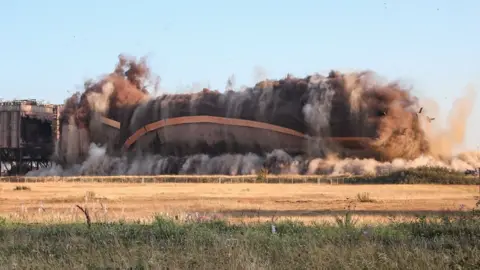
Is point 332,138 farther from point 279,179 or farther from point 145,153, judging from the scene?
point 145,153

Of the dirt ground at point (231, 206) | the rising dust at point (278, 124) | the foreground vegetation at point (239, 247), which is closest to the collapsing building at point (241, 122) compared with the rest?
the rising dust at point (278, 124)

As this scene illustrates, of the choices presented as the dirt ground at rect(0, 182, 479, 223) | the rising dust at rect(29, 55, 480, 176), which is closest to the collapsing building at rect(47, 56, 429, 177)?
the rising dust at rect(29, 55, 480, 176)

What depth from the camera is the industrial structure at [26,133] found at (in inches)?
5886

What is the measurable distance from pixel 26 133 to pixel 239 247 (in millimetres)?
149034

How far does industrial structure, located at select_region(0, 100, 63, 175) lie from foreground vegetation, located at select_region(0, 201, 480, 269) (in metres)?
140

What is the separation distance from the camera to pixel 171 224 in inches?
640

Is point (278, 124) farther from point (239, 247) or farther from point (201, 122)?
point (239, 247)

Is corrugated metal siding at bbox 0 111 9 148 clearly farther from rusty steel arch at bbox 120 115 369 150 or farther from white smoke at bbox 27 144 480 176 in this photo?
rusty steel arch at bbox 120 115 369 150

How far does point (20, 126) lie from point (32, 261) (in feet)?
477

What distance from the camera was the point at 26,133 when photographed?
152500 mm

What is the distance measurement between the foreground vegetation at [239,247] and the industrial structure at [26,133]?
460 ft

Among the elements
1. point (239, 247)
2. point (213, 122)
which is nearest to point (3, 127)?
point (213, 122)

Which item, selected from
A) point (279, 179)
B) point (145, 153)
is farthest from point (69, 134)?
point (279, 179)

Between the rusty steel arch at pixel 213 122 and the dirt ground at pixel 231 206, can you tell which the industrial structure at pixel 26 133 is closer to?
the rusty steel arch at pixel 213 122
